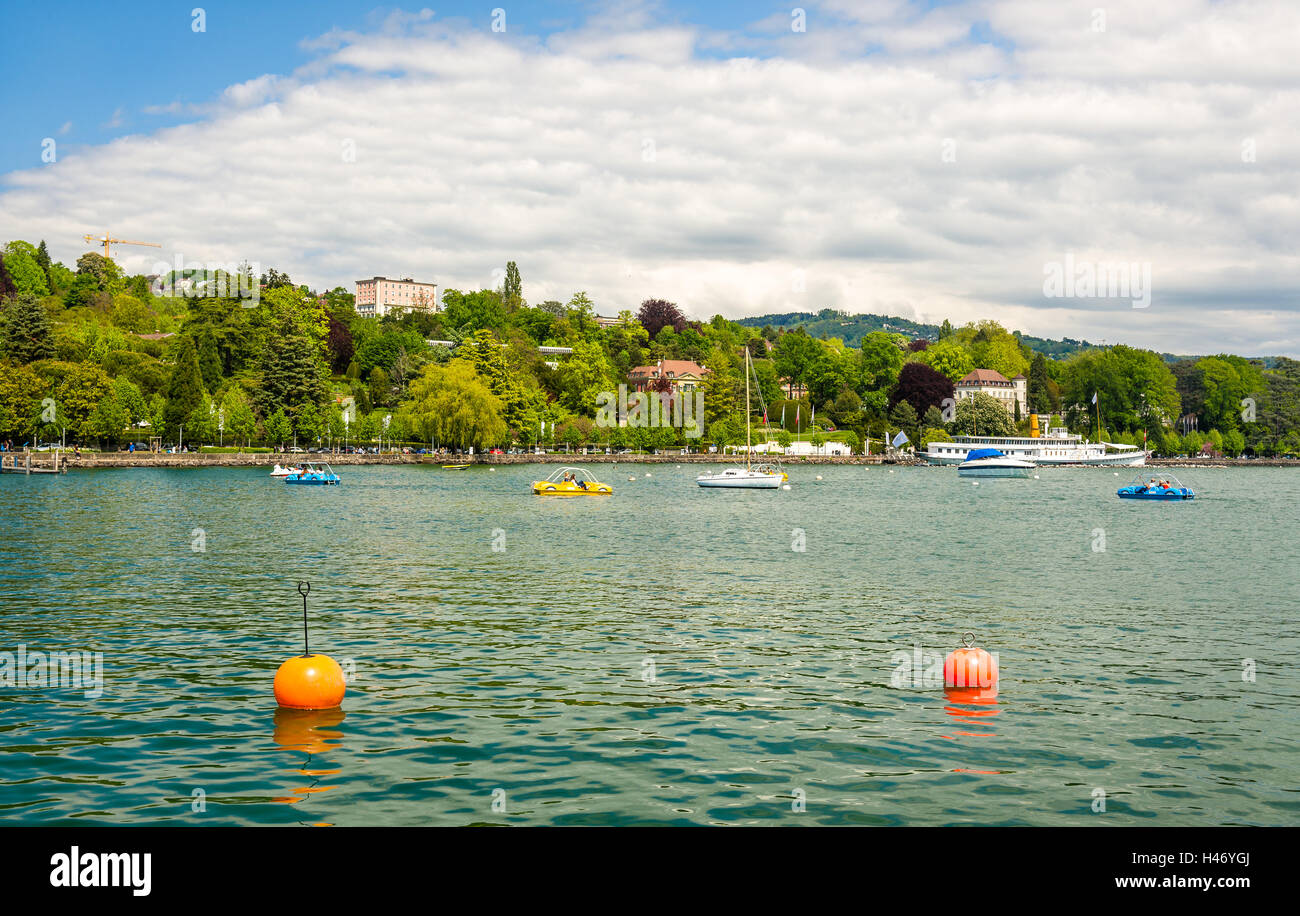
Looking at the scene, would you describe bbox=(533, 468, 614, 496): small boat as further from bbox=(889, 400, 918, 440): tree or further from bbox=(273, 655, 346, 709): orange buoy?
bbox=(889, 400, 918, 440): tree

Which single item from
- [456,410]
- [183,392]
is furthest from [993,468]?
[183,392]

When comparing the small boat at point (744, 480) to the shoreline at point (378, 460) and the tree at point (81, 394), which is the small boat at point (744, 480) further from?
the tree at point (81, 394)

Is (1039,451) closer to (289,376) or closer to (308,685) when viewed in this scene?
(289,376)

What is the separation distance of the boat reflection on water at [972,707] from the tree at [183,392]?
Answer: 13154 cm

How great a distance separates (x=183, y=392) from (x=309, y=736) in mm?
131830

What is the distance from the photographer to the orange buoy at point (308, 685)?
16516 millimetres

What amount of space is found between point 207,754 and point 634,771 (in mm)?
6104

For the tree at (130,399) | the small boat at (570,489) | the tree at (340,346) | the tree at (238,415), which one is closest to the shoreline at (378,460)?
the tree at (238,415)

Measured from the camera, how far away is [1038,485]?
403 ft

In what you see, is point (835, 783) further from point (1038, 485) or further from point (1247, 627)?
point (1038, 485)

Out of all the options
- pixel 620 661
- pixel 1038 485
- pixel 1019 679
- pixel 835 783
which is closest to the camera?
pixel 835 783

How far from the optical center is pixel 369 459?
451ft
